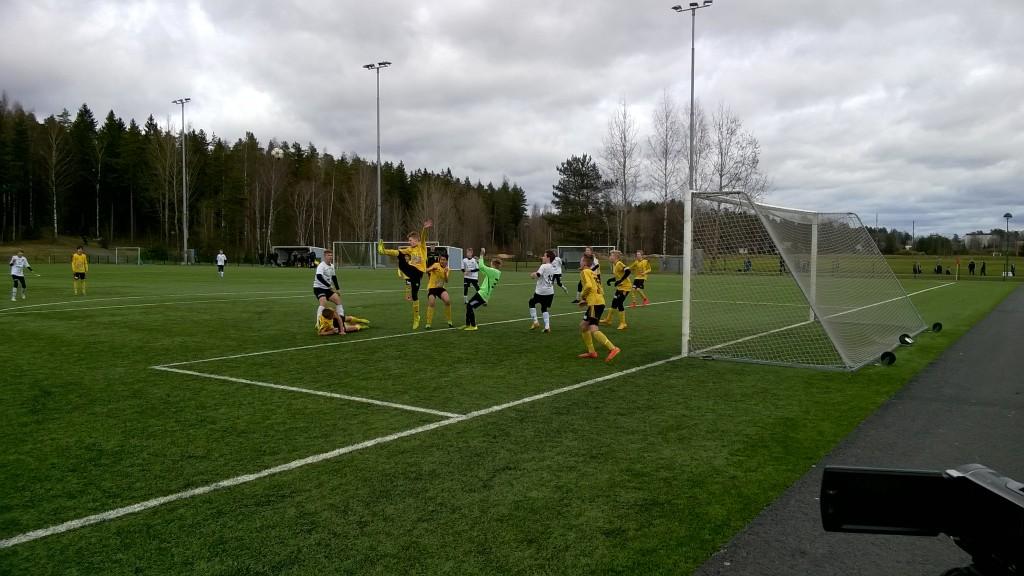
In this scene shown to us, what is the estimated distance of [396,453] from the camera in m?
5.76

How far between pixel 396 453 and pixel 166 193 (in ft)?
294

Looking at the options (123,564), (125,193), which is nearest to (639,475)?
(123,564)

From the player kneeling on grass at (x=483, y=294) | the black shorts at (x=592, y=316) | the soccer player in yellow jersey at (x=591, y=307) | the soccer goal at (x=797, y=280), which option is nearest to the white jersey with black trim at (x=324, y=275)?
the player kneeling on grass at (x=483, y=294)

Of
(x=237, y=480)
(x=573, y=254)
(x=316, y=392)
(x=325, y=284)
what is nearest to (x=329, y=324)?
(x=325, y=284)

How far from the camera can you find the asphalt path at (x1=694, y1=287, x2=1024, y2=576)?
382 cm

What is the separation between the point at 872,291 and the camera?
15.4 meters

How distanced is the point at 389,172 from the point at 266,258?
136 ft

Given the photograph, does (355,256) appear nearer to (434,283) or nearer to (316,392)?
(434,283)

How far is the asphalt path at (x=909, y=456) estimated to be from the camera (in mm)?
3818

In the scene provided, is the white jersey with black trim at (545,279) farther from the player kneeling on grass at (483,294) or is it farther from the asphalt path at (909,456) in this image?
the asphalt path at (909,456)

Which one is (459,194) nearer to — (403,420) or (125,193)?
(125,193)

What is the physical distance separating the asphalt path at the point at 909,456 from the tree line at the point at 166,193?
249 feet

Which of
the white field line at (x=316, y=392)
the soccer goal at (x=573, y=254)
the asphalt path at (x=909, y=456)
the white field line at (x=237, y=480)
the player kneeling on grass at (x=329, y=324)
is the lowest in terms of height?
the asphalt path at (x=909, y=456)

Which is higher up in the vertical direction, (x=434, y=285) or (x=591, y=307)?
(x=434, y=285)
